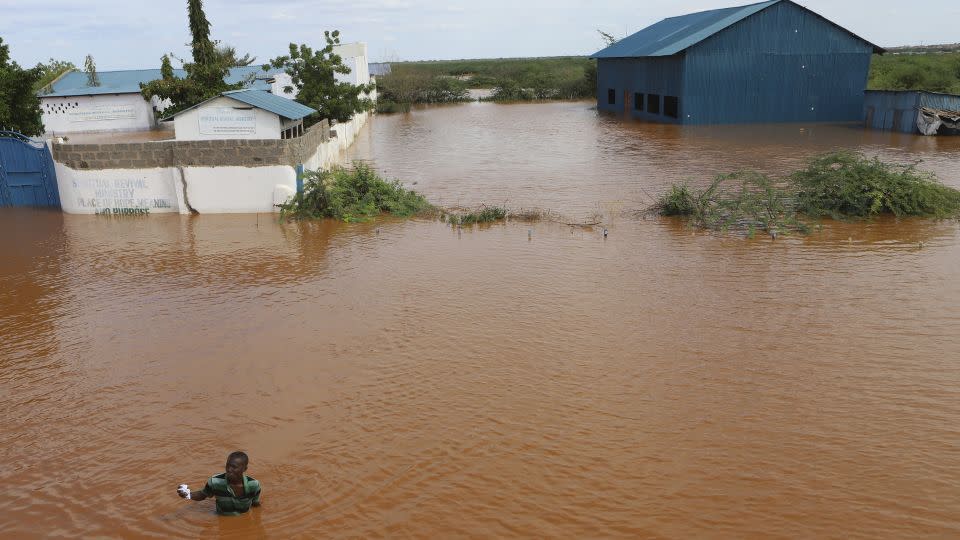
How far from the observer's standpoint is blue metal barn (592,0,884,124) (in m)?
37.4

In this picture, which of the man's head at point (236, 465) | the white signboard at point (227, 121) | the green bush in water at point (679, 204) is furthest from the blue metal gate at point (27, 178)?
the man's head at point (236, 465)

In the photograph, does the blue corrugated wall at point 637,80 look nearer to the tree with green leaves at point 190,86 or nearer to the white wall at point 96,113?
the tree with green leaves at point 190,86

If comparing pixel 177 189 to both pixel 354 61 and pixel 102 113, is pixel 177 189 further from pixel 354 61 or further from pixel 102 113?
pixel 354 61

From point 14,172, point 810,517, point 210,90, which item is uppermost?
point 210,90

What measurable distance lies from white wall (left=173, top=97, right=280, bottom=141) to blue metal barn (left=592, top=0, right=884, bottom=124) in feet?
80.8

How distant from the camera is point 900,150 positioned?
28781mm

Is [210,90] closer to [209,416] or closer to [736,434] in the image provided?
[209,416]

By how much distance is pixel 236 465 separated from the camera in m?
6.36

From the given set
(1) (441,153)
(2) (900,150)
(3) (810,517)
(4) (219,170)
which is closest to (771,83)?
(2) (900,150)

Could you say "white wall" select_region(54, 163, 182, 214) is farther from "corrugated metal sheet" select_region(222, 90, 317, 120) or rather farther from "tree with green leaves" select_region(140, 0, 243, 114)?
"tree with green leaves" select_region(140, 0, 243, 114)

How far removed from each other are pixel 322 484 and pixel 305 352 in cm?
344

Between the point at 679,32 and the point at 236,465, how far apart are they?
145 feet

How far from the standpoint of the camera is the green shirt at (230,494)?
6.55 meters

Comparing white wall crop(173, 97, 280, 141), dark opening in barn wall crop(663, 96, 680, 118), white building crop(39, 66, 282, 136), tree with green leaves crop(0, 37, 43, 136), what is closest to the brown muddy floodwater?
white wall crop(173, 97, 280, 141)
